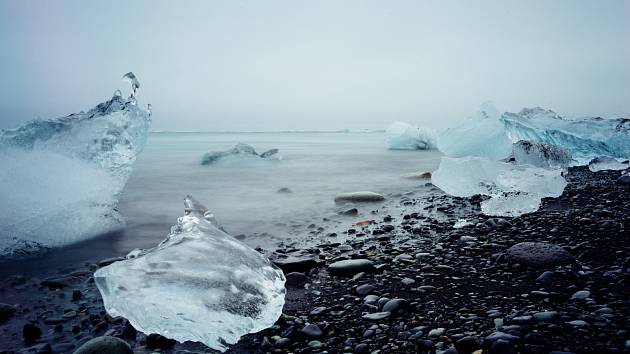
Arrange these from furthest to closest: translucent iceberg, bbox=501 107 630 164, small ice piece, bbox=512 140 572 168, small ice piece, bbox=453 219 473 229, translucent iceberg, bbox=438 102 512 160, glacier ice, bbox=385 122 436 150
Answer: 1. glacier ice, bbox=385 122 436 150
2. translucent iceberg, bbox=501 107 630 164
3. translucent iceberg, bbox=438 102 512 160
4. small ice piece, bbox=512 140 572 168
5. small ice piece, bbox=453 219 473 229

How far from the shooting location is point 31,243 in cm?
396

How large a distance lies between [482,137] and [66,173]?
8.71 meters

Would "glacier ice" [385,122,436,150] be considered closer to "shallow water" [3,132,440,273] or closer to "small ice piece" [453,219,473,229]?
"shallow water" [3,132,440,273]

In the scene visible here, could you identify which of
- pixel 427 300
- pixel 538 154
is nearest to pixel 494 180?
pixel 538 154

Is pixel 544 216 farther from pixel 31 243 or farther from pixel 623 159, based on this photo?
pixel 623 159

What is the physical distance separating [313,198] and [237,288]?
4.94 metres

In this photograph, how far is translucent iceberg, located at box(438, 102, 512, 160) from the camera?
9.26 metres

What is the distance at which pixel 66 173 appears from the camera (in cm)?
456

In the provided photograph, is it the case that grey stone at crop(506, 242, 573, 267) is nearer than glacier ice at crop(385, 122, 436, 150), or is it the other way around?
grey stone at crop(506, 242, 573, 267)

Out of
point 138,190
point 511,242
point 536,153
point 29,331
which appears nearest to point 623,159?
point 536,153

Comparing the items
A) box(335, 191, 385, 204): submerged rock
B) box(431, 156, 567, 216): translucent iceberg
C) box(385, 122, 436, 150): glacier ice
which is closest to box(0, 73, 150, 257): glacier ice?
box(335, 191, 385, 204): submerged rock

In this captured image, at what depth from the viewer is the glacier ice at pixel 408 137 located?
62.6 ft

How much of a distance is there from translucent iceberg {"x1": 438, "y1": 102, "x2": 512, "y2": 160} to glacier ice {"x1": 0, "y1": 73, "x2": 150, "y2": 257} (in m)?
7.66

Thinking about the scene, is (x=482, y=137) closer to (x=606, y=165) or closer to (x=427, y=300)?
(x=606, y=165)
